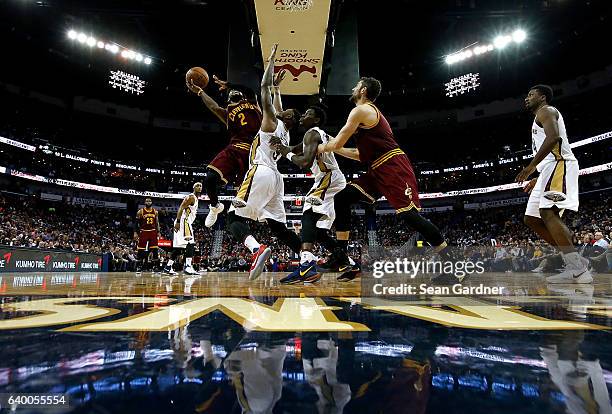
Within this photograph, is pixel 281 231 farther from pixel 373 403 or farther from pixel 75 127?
pixel 75 127

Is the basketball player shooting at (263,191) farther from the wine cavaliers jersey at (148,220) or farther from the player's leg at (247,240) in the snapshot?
the wine cavaliers jersey at (148,220)

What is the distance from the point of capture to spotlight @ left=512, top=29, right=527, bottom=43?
1601 cm

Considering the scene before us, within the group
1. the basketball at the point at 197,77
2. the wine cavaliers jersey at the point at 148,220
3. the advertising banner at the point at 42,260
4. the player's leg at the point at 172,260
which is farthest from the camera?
the advertising banner at the point at 42,260

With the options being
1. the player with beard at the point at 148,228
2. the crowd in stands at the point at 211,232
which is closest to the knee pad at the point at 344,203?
the player with beard at the point at 148,228

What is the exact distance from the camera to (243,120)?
437 cm

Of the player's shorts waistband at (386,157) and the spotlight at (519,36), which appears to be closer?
the player's shorts waistband at (386,157)

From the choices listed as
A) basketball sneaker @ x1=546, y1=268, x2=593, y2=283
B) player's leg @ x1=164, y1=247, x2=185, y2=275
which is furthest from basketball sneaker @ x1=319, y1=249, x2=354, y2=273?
player's leg @ x1=164, y1=247, x2=185, y2=275

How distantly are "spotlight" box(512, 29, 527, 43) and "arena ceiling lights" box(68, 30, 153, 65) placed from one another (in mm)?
17337

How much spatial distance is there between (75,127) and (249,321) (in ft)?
92.7

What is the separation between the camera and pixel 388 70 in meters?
18.9

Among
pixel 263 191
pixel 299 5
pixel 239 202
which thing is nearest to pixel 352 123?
pixel 263 191

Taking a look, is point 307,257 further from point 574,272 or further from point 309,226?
point 574,272

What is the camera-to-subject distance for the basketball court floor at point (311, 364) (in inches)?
19.0

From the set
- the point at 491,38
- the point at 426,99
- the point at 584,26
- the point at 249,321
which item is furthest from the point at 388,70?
the point at 249,321
